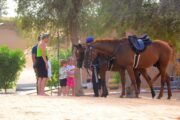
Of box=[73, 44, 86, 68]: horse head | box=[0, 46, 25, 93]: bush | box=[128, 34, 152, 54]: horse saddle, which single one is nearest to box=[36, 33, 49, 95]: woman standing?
box=[73, 44, 86, 68]: horse head

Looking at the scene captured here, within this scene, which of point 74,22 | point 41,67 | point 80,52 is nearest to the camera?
point 41,67

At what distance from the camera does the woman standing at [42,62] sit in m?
12.7

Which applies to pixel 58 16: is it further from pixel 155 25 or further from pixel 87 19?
pixel 155 25

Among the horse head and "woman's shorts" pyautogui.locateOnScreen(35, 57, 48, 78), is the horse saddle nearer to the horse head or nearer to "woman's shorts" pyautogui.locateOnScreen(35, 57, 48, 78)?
the horse head

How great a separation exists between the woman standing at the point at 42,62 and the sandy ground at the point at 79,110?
234 cm

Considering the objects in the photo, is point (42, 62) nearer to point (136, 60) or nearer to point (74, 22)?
point (136, 60)

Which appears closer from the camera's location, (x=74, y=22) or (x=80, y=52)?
(x=80, y=52)

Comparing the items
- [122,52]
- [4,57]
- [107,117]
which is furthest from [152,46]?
[4,57]

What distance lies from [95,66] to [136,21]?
515 cm

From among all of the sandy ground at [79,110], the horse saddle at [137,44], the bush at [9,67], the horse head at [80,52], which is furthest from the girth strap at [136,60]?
the bush at [9,67]

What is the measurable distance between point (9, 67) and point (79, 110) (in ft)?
45.6

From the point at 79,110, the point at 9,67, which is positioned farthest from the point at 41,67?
the point at 9,67

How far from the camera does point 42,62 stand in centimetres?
1292

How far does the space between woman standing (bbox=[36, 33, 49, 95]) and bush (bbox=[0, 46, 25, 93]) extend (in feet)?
30.5
